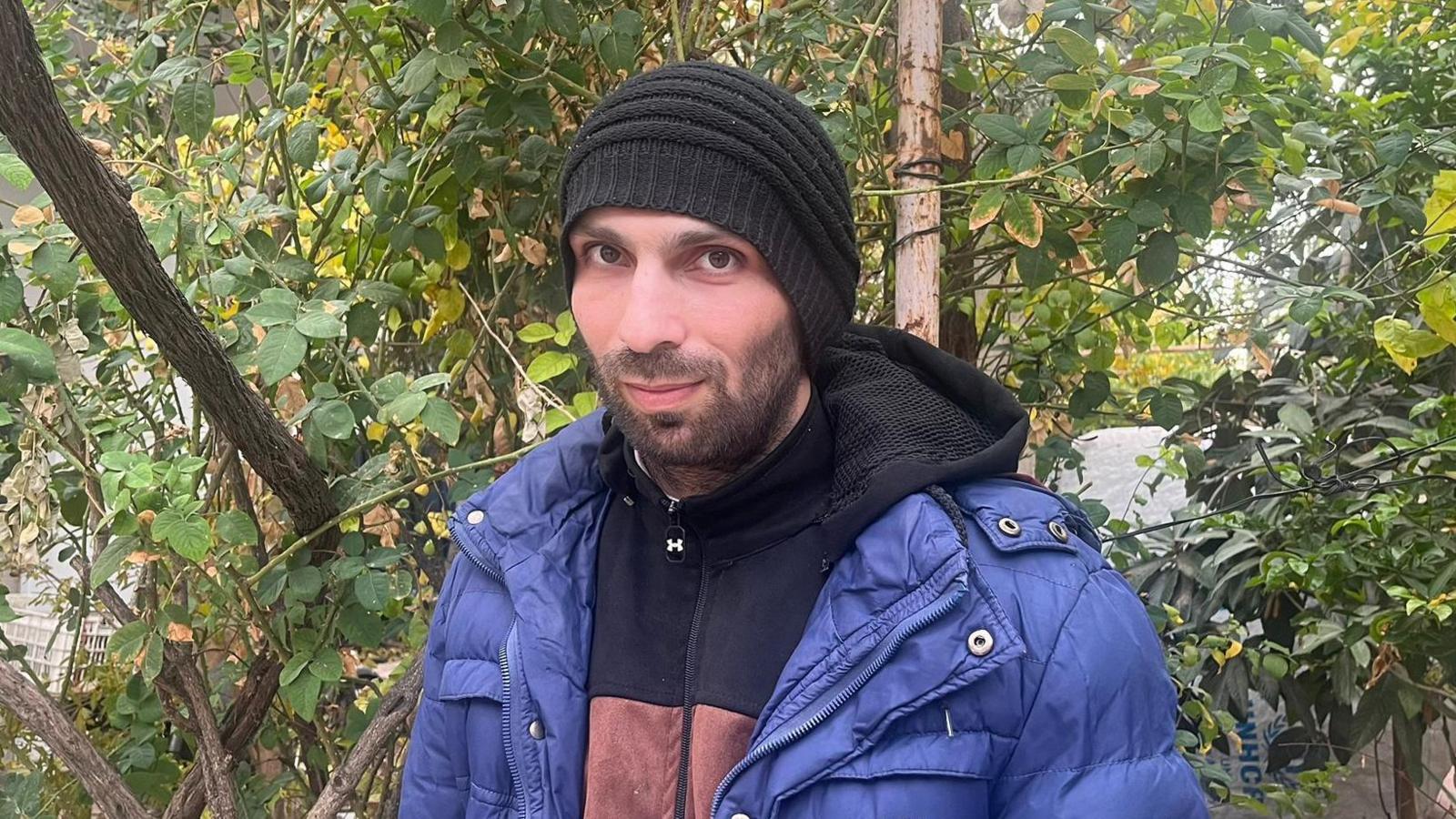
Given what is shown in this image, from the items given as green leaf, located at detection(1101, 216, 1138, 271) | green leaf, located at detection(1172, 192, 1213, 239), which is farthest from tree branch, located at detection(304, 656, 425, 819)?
green leaf, located at detection(1172, 192, 1213, 239)

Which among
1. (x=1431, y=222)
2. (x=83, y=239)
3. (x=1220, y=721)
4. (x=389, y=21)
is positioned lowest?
(x=1220, y=721)

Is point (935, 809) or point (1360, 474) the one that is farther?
point (1360, 474)

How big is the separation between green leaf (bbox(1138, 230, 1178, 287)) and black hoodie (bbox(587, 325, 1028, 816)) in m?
0.42

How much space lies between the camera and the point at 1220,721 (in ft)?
7.12

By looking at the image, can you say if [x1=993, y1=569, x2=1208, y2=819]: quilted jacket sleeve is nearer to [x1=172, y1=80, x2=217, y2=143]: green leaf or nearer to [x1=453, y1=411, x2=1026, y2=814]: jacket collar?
[x1=453, y1=411, x2=1026, y2=814]: jacket collar

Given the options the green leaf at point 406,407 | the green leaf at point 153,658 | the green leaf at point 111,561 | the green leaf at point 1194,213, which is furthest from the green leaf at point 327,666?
the green leaf at point 1194,213

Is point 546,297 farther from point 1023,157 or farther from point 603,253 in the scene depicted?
point 1023,157

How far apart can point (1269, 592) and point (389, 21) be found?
6.59 ft

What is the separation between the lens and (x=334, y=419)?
63.6 inches

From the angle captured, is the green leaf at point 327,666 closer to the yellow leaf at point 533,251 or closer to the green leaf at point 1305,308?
the yellow leaf at point 533,251

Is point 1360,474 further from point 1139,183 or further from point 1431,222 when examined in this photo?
point 1139,183

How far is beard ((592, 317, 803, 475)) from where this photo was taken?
1.24m

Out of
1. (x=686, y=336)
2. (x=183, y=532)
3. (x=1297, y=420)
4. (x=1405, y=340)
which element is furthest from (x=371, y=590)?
(x=1297, y=420)

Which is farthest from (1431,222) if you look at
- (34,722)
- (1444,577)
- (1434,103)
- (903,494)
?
(34,722)
